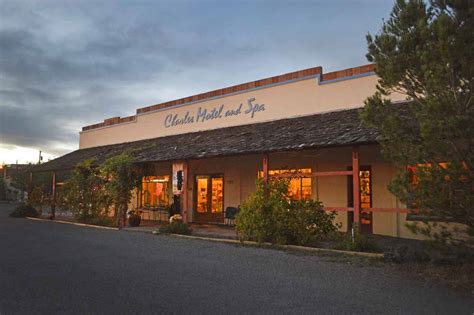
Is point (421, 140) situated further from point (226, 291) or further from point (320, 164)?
point (320, 164)

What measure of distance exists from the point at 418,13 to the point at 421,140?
1.94 metres

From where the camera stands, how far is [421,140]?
267 inches

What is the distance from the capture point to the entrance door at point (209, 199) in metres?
18.0

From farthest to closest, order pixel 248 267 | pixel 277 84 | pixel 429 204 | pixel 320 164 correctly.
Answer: pixel 277 84 < pixel 320 164 < pixel 248 267 < pixel 429 204

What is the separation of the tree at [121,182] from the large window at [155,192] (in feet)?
10.2

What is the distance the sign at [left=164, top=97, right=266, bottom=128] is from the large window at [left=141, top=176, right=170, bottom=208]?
8.44 ft

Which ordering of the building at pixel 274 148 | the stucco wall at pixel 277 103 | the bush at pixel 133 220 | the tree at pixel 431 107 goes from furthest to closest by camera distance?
the bush at pixel 133 220
the stucco wall at pixel 277 103
the building at pixel 274 148
the tree at pixel 431 107

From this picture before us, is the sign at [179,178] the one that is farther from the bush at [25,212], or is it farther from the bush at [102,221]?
the bush at [25,212]

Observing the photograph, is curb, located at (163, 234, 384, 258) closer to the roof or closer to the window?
the window

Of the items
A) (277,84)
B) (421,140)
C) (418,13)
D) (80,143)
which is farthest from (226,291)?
(80,143)

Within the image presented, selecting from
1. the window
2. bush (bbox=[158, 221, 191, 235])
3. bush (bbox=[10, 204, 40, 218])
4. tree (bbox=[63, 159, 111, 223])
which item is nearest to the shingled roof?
tree (bbox=[63, 159, 111, 223])

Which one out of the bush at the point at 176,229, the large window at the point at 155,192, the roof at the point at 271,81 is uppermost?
the roof at the point at 271,81

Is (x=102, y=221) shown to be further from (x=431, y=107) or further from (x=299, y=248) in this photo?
(x=431, y=107)

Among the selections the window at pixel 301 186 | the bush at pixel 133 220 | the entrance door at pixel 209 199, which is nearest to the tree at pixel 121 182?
the bush at pixel 133 220
